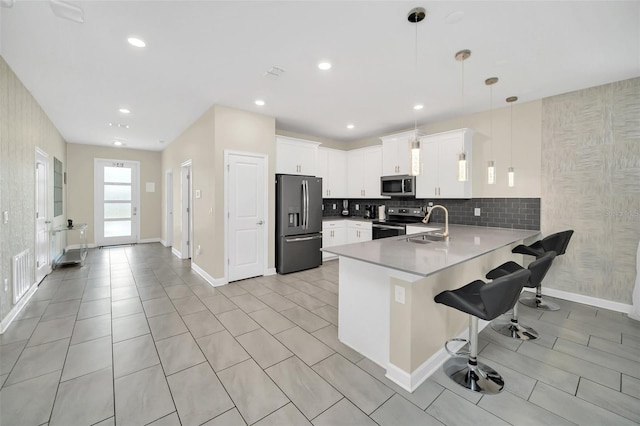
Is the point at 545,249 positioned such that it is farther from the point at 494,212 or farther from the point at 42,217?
the point at 42,217

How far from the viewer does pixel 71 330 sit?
8.95ft

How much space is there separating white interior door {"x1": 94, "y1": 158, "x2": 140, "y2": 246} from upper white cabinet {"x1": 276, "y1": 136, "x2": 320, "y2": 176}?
5.26m

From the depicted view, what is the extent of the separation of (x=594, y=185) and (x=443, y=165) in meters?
1.81

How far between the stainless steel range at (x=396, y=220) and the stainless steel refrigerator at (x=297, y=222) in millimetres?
1109

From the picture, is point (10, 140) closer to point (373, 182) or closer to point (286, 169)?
point (286, 169)

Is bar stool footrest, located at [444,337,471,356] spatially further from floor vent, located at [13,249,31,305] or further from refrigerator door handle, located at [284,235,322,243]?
floor vent, located at [13,249,31,305]

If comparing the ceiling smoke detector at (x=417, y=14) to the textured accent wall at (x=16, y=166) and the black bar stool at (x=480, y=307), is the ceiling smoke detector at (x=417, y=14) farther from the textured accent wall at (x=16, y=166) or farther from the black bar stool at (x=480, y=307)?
the textured accent wall at (x=16, y=166)

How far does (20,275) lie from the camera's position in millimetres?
3178

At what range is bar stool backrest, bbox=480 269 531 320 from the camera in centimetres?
168

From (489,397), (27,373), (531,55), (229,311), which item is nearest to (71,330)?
(27,373)

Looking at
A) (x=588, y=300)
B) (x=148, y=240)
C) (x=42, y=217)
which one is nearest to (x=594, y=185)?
(x=588, y=300)

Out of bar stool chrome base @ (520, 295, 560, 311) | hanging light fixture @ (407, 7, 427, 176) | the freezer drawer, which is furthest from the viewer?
the freezer drawer

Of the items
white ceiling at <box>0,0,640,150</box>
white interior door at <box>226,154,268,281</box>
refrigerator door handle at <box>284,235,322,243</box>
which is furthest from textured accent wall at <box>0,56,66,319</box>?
refrigerator door handle at <box>284,235,322,243</box>

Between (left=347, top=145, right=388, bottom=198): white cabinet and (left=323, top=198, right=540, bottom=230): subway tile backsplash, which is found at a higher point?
(left=347, top=145, right=388, bottom=198): white cabinet
